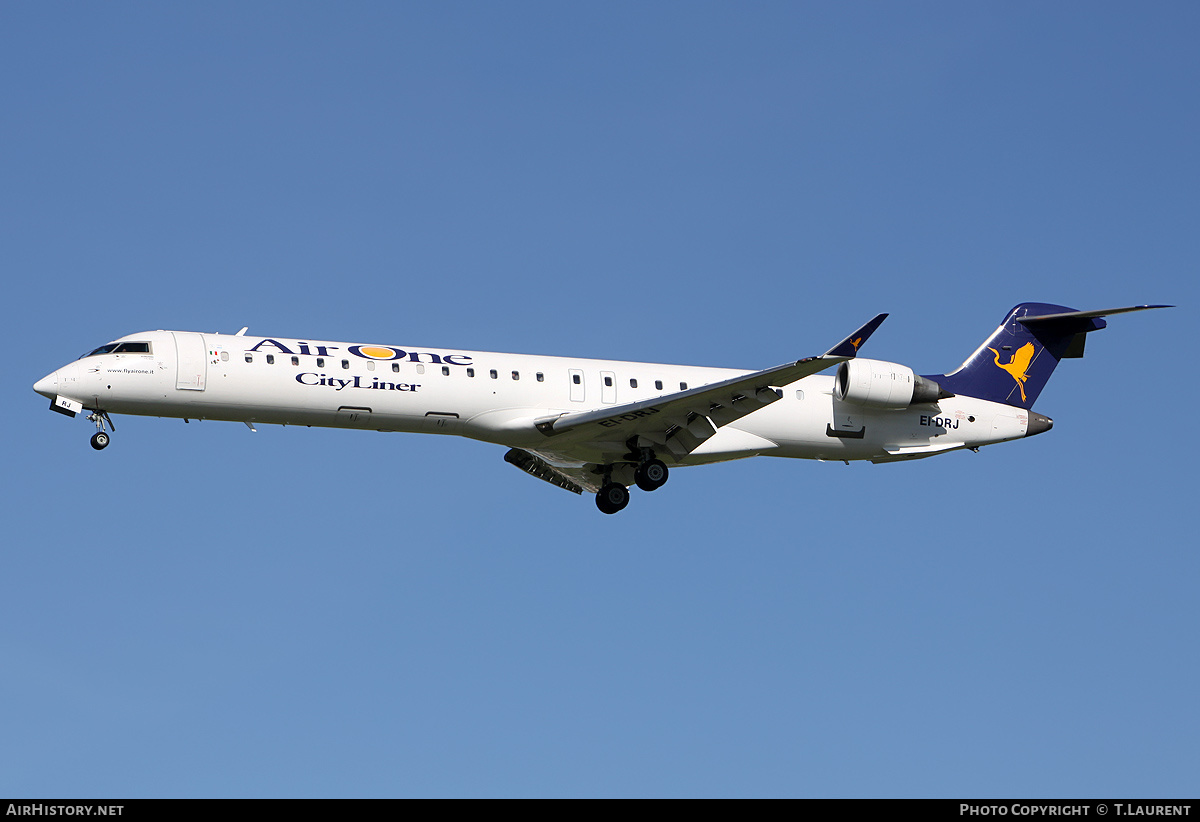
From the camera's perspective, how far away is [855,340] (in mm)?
23312

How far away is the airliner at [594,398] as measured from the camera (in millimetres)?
24312

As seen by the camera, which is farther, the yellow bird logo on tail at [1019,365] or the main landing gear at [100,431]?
the yellow bird logo on tail at [1019,365]

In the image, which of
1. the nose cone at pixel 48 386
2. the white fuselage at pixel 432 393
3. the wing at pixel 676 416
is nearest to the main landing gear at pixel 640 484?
the wing at pixel 676 416

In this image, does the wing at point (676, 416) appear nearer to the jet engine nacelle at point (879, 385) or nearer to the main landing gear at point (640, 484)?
the main landing gear at point (640, 484)

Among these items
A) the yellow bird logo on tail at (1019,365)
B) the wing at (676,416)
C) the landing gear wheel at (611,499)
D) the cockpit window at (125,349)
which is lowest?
the landing gear wheel at (611,499)

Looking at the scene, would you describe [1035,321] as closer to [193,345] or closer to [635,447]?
[635,447]

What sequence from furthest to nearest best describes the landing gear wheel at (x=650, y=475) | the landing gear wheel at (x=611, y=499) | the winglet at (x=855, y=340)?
the landing gear wheel at (x=611, y=499) → the landing gear wheel at (x=650, y=475) → the winglet at (x=855, y=340)

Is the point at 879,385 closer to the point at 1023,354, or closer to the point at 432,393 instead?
Answer: the point at 1023,354

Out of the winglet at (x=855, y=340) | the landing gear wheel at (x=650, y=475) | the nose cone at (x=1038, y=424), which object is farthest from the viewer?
the nose cone at (x=1038, y=424)

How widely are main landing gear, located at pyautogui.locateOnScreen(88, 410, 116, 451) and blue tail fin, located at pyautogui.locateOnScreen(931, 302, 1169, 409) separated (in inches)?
681

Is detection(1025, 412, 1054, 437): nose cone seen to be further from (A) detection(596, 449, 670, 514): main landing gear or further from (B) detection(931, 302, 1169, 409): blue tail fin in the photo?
(A) detection(596, 449, 670, 514): main landing gear

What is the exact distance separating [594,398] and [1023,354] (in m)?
10.4

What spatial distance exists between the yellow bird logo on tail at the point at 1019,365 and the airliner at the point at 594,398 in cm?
3
